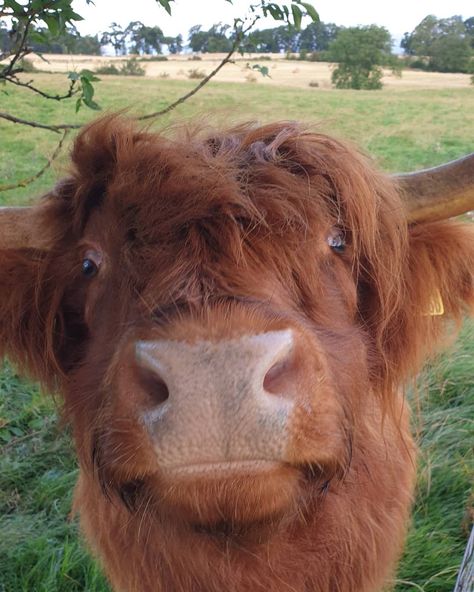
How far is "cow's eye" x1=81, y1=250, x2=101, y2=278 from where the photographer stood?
69.4 inches

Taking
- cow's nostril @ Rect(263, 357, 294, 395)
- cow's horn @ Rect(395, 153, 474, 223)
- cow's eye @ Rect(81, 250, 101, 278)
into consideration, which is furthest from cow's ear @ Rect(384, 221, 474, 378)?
cow's eye @ Rect(81, 250, 101, 278)

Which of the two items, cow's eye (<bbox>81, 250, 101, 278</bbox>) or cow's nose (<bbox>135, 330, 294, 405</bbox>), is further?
cow's eye (<bbox>81, 250, 101, 278</bbox>)

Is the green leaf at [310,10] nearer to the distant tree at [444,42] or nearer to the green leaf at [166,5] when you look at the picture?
the green leaf at [166,5]

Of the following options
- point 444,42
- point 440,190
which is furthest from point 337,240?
point 444,42

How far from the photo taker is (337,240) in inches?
70.7

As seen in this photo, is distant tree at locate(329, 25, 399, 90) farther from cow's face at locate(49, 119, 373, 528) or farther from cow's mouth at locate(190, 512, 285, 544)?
cow's mouth at locate(190, 512, 285, 544)

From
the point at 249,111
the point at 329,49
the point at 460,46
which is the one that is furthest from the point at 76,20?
the point at 460,46

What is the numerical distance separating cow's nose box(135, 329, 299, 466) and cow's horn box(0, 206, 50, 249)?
86cm

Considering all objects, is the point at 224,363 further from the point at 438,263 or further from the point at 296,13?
the point at 296,13

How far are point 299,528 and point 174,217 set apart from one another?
1.15m

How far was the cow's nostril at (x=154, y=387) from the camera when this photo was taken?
1265 mm

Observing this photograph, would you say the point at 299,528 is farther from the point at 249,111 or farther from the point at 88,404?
the point at 249,111

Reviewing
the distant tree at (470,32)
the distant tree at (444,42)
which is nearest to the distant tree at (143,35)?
the distant tree at (444,42)

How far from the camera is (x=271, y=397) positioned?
4.05 ft
